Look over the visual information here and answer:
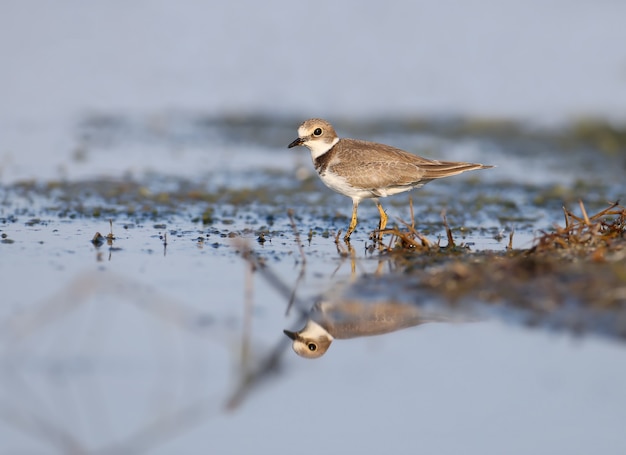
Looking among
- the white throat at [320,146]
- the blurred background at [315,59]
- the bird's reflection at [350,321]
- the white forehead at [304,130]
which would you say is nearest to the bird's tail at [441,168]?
the white throat at [320,146]

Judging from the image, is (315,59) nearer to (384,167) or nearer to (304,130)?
(304,130)

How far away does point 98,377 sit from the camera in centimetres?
569

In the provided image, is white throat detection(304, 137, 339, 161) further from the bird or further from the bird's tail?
the bird's tail

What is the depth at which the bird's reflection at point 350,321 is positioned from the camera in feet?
21.4

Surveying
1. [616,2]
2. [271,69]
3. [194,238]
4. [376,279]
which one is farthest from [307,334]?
[616,2]

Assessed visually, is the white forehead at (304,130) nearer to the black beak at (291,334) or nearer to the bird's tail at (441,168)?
the bird's tail at (441,168)

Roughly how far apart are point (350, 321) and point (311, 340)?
431 millimetres

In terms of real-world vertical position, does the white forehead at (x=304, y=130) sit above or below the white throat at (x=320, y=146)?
above

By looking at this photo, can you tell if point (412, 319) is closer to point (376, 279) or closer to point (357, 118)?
point (376, 279)

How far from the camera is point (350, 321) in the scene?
684 centimetres

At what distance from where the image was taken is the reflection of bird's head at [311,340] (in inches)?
250

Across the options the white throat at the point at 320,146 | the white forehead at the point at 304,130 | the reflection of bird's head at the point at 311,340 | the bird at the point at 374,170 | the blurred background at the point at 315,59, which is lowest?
the reflection of bird's head at the point at 311,340

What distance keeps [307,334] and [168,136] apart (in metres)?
9.00

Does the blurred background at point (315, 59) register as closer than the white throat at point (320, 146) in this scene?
No
